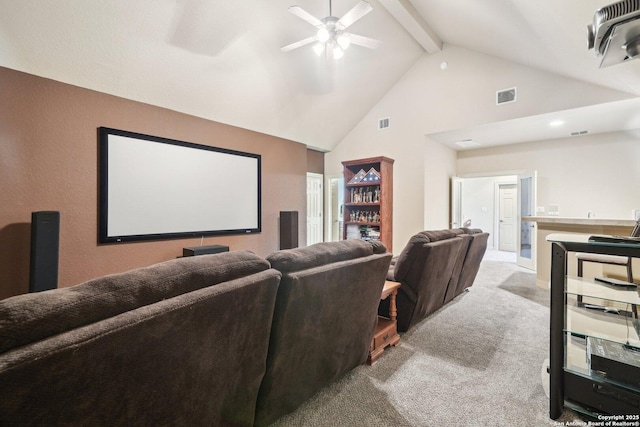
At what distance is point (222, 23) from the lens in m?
3.26

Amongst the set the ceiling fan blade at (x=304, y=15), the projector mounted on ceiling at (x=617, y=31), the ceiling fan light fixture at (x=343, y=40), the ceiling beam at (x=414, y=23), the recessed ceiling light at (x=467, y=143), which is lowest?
the projector mounted on ceiling at (x=617, y=31)

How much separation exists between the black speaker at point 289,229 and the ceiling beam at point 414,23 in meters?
3.48

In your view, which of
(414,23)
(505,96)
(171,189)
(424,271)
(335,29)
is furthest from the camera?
(505,96)

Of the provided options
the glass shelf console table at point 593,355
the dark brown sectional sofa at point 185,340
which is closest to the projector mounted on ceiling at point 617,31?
the glass shelf console table at point 593,355

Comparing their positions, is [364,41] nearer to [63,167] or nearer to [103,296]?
[103,296]

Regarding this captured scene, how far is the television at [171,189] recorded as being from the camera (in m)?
3.45

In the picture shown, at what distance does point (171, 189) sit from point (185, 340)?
3.53 metres

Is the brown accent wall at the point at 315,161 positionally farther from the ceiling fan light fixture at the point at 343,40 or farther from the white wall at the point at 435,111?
the ceiling fan light fixture at the point at 343,40

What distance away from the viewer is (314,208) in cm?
641

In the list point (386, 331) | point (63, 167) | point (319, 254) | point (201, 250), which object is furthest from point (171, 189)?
point (386, 331)

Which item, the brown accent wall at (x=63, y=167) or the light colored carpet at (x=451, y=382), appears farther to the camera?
the brown accent wall at (x=63, y=167)

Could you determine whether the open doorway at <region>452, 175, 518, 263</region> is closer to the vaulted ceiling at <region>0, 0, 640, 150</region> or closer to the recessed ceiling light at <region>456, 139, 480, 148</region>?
the recessed ceiling light at <region>456, 139, 480, 148</region>

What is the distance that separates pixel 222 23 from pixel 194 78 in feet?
2.65

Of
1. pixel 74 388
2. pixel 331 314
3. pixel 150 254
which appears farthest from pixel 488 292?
pixel 150 254
